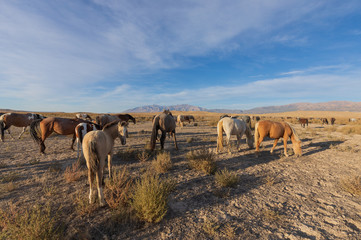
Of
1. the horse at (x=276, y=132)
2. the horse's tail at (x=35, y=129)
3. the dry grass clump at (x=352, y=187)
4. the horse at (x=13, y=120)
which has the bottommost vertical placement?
the dry grass clump at (x=352, y=187)

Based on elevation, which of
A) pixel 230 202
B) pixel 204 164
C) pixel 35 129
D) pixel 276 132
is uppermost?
pixel 35 129

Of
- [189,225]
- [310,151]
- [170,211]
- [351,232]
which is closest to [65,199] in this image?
[170,211]

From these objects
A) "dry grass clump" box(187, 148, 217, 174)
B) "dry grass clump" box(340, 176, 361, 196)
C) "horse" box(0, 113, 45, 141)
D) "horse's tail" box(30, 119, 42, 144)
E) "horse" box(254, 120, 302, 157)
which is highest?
"horse" box(0, 113, 45, 141)

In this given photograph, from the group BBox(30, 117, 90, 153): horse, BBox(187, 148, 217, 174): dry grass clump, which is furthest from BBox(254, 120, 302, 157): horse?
BBox(30, 117, 90, 153): horse

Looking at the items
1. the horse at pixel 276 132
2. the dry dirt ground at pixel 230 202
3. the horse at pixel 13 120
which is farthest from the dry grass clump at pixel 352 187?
the horse at pixel 13 120

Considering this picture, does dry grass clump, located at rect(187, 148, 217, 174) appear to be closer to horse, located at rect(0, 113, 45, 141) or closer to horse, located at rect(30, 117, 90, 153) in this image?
horse, located at rect(30, 117, 90, 153)

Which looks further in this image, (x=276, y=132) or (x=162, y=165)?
(x=276, y=132)

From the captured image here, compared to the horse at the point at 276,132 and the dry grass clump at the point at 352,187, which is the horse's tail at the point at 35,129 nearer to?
the horse at the point at 276,132

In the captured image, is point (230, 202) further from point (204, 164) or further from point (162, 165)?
point (162, 165)

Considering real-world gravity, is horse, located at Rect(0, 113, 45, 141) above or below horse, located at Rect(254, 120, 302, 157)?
above

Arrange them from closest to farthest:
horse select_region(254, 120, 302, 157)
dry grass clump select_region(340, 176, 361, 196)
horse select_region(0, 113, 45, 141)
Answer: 1. dry grass clump select_region(340, 176, 361, 196)
2. horse select_region(254, 120, 302, 157)
3. horse select_region(0, 113, 45, 141)

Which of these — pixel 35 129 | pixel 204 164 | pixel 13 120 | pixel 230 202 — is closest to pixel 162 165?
pixel 204 164

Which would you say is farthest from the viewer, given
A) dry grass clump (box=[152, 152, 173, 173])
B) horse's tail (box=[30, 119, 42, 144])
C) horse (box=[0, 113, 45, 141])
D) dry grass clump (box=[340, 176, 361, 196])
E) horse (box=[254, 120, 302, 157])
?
horse (box=[0, 113, 45, 141])

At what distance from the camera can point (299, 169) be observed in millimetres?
6008
